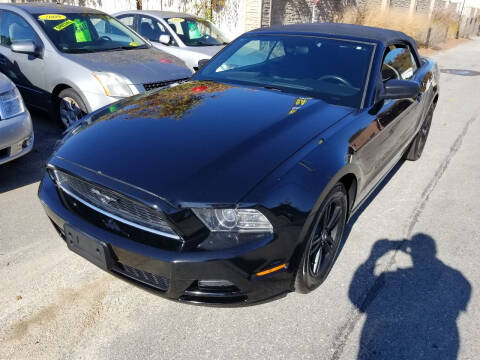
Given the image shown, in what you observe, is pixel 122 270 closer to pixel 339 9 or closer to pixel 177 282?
pixel 177 282

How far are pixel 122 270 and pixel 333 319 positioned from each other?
1.26 m

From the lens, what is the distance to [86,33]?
5520 mm

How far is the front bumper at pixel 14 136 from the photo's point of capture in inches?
140

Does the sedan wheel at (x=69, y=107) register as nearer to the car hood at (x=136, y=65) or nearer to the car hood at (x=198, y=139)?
the car hood at (x=136, y=65)

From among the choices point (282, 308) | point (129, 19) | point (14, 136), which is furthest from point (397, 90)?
point (129, 19)

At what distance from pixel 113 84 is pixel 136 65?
1.89 feet

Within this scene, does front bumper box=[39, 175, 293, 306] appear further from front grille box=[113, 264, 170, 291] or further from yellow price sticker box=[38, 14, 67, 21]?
yellow price sticker box=[38, 14, 67, 21]

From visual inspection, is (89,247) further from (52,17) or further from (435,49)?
(435,49)

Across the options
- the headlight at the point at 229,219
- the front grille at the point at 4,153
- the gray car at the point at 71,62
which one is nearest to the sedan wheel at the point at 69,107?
the gray car at the point at 71,62

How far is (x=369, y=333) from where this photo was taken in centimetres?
230

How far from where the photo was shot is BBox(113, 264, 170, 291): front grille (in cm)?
206

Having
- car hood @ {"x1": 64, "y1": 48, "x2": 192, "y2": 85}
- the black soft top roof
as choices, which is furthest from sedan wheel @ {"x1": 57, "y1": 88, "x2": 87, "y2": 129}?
the black soft top roof

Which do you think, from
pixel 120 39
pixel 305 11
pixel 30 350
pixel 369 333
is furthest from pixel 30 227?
pixel 305 11

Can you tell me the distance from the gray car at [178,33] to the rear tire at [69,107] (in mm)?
2918
